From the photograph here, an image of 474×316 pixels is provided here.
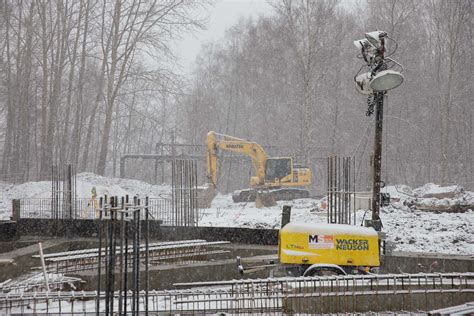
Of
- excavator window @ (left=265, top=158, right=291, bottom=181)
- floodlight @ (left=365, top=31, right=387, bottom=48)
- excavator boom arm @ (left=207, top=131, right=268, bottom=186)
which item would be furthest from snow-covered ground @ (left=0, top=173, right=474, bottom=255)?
floodlight @ (left=365, top=31, right=387, bottom=48)

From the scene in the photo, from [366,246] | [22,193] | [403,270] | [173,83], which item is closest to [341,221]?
[403,270]

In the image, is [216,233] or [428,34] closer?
[216,233]

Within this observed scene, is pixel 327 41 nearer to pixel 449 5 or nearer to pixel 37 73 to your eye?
pixel 449 5

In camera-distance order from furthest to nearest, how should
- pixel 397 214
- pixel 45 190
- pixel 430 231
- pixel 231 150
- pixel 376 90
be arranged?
pixel 231 150
pixel 45 190
pixel 397 214
pixel 430 231
pixel 376 90

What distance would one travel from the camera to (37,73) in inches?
1451

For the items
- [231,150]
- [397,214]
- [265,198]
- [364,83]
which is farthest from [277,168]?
[364,83]

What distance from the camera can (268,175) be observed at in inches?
1029

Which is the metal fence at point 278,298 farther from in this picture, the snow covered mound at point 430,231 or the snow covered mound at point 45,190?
the snow covered mound at point 45,190

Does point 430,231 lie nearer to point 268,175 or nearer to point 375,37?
point 375,37

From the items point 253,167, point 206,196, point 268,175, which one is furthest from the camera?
point 253,167

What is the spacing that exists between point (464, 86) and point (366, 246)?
89.7 ft

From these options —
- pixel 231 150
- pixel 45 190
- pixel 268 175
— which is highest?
pixel 231 150

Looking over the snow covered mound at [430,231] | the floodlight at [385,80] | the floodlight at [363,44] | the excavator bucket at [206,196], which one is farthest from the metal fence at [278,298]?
the excavator bucket at [206,196]

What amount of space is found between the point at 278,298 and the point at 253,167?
2476 centimetres
